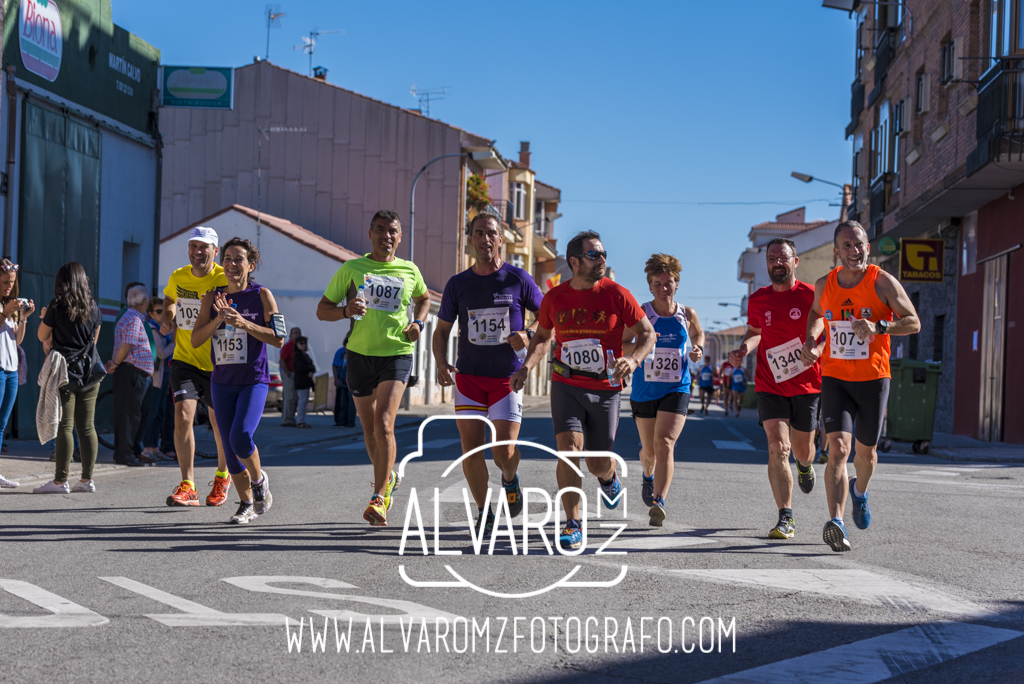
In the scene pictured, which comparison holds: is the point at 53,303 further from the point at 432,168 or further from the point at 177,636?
the point at 432,168

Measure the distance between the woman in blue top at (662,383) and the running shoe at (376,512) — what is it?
1889mm

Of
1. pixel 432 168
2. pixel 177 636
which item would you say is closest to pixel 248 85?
pixel 432 168

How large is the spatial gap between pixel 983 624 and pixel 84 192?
49.6ft

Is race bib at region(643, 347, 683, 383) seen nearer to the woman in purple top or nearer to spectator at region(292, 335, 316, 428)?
the woman in purple top

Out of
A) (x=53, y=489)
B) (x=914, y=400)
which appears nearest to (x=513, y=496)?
(x=53, y=489)

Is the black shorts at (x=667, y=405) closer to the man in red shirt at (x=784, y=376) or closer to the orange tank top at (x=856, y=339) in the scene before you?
the man in red shirt at (x=784, y=376)

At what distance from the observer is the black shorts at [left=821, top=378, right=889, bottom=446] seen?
7.63 meters

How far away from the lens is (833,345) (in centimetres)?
770

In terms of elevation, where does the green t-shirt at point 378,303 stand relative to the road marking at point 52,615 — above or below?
above

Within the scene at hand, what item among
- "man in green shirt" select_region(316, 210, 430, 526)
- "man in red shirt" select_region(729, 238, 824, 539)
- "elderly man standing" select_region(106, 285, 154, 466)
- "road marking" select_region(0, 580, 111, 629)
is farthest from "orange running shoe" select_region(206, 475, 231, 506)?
"man in red shirt" select_region(729, 238, 824, 539)

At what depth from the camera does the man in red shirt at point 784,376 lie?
8055 millimetres

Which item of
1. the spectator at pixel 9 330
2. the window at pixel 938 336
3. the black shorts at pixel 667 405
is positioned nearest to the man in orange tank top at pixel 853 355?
the black shorts at pixel 667 405

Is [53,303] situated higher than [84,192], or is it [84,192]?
[84,192]

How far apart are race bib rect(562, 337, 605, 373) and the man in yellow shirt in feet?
10.1
